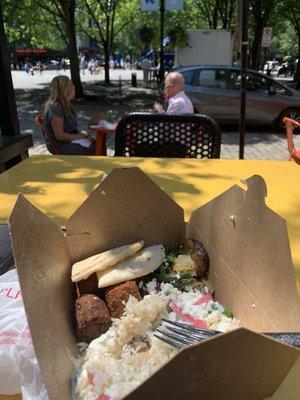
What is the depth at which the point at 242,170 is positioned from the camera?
7.25 feet

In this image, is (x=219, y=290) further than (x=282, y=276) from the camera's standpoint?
Yes

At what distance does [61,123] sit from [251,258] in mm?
4136

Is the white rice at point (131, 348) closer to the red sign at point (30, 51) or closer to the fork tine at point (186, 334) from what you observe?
the fork tine at point (186, 334)

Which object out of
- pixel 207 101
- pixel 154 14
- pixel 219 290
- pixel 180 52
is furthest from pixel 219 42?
pixel 219 290

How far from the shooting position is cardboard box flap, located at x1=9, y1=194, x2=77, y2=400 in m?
0.74

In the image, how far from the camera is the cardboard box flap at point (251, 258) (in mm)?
831

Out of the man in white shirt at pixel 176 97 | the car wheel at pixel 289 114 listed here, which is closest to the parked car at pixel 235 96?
the car wheel at pixel 289 114

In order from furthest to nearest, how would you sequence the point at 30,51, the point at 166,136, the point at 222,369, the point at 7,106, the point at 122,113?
the point at 30,51 < the point at 122,113 < the point at 7,106 < the point at 166,136 < the point at 222,369

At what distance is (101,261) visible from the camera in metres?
1.07

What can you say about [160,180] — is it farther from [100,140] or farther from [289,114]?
[289,114]

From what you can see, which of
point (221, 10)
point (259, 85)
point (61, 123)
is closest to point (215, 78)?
point (259, 85)

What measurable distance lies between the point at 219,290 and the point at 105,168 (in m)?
1.30

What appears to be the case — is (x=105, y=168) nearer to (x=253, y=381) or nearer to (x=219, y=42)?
(x=253, y=381)

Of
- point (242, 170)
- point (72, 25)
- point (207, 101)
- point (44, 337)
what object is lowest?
point (207, 101)
